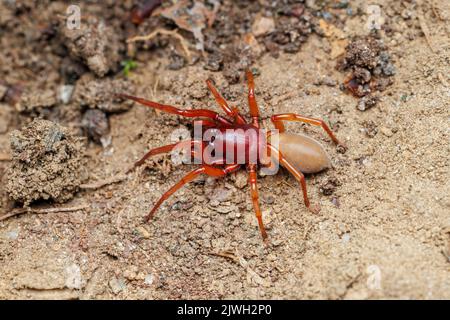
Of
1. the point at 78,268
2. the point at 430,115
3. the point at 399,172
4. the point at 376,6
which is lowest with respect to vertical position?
the point at 78,268

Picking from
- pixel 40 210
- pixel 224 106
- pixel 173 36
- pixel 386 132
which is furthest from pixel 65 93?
pixel 386 132

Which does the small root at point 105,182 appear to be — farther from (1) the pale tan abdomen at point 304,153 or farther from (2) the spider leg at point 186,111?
(1) the pale tan abdomen at point 304,153

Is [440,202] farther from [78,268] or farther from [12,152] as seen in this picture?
[12,152]

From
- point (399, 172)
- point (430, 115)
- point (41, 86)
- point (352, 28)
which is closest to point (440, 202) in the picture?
point (399, 172)

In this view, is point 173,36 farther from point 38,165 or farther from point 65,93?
point 38,165

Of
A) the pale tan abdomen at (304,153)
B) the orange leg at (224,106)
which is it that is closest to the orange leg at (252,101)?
the orange leg at (224,106)
